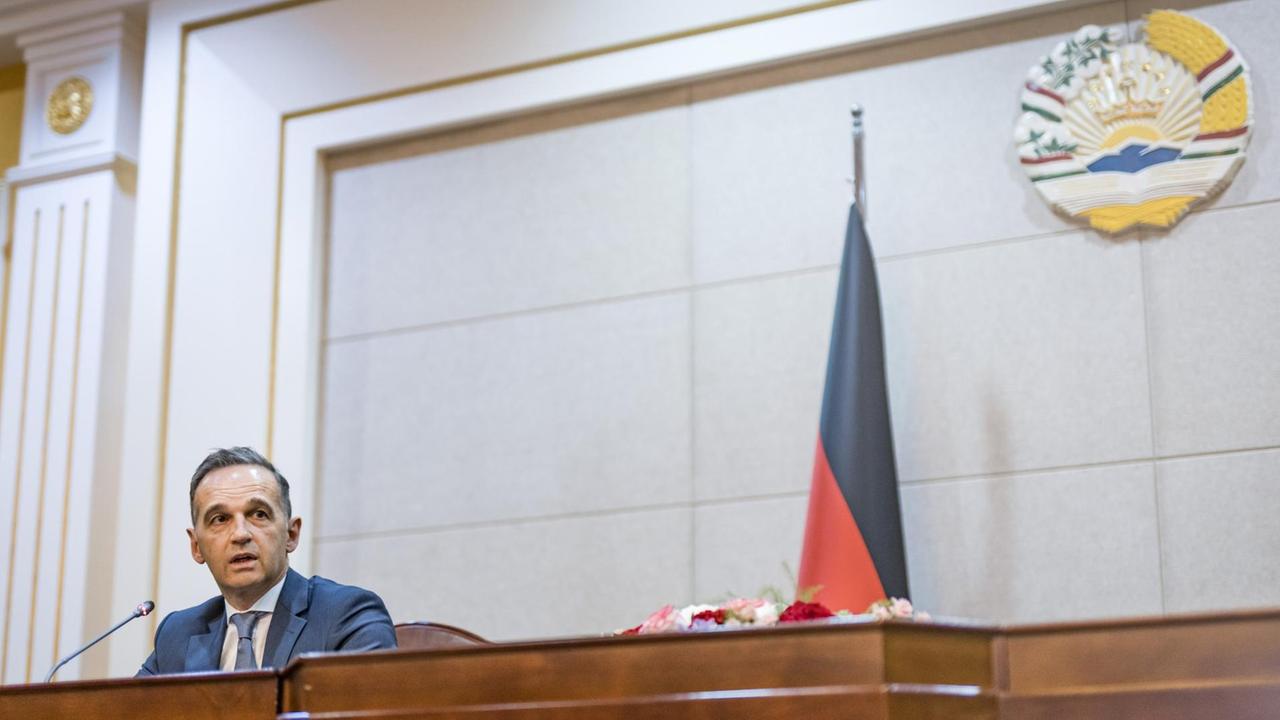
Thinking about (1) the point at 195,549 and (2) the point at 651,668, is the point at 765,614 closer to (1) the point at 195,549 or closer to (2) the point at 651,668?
(2) the point at 651,668

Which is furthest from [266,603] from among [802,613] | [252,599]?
[802,613]

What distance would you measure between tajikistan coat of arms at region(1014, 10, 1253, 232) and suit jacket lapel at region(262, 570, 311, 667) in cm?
245

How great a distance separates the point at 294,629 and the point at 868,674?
66.2 inches

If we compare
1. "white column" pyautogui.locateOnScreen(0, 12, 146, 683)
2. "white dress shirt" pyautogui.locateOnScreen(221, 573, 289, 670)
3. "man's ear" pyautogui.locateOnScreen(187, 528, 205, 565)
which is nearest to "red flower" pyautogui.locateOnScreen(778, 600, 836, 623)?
"white dress shirt" pyautogui.locateOnScreen(221, 573, 289, 670)

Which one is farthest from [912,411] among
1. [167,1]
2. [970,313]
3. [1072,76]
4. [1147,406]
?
[167,1]

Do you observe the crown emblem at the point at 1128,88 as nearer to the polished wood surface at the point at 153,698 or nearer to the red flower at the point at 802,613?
the red flower at the point at 802,613

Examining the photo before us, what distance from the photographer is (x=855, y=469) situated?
4.77 m

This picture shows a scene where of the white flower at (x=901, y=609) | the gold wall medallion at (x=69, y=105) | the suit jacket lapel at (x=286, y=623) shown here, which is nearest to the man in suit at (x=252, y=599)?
the suit jacket lapel at (x=286, y=623)

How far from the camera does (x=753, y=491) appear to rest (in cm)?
523

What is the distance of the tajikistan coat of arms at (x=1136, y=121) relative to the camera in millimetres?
4797

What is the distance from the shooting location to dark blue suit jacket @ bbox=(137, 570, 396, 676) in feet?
12.8

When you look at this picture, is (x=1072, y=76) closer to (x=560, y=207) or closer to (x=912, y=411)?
(x=912, y=411)

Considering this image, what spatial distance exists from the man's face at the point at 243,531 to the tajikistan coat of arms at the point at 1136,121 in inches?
94.7

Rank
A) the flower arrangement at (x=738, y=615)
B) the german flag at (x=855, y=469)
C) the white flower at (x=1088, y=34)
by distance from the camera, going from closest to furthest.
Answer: the flower arrangement at (x=738, y=615) < the german flag at (x=855, y=469) < the white flower at (x=1088, y=34)
